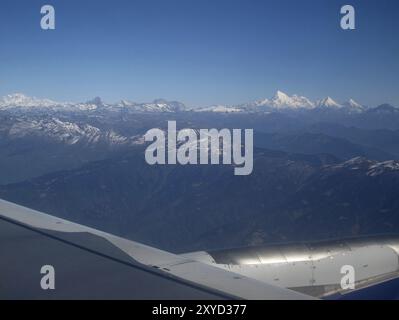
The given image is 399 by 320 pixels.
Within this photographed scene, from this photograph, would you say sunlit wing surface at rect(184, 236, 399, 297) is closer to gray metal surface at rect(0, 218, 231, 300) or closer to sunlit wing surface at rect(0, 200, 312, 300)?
sunlit wing surface at rect(0, 200, 312, 300)

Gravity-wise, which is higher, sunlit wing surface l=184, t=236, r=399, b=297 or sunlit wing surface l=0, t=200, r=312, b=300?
sunlit wing surface l=0, t=200, r=312, b=300

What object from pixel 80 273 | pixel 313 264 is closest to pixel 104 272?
pixel 80 273

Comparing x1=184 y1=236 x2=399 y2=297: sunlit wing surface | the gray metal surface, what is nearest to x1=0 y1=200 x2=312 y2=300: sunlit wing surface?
the gray metal surface

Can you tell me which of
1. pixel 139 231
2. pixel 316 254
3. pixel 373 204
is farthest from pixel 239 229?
pixel 316 254

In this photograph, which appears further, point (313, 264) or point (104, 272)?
point (313, 264)

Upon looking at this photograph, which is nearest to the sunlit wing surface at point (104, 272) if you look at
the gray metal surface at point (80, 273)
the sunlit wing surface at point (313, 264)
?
the gray metal surface at point (80, 273)

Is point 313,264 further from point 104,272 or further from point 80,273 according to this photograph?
point 80,273

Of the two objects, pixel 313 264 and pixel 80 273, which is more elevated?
pixel 80 273

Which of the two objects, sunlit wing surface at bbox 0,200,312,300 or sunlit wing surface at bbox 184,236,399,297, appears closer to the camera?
sunlit wing surface at bbox 0,200,312,300

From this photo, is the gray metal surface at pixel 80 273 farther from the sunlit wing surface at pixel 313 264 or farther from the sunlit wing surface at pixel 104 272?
the sunlit wing surface at pixel 313 264
